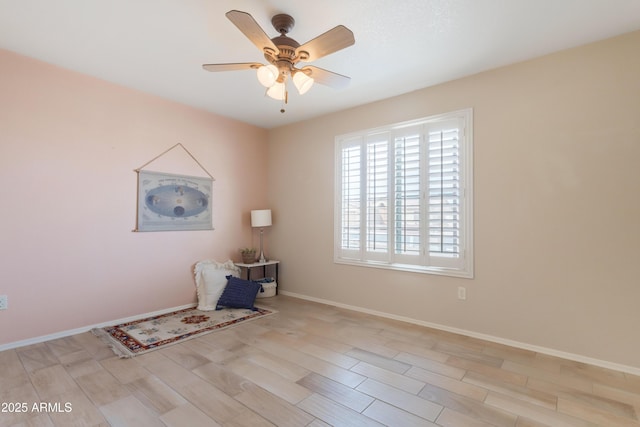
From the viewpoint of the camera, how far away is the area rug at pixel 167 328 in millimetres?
2738

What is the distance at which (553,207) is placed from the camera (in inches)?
104

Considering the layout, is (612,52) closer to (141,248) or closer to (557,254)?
(557,254)

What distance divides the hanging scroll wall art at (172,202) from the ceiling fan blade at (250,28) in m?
2.34

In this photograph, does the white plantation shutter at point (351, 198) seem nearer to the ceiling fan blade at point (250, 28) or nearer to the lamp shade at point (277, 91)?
the lamp shade at point (277, 91)

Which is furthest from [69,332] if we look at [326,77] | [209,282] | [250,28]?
[326,77]

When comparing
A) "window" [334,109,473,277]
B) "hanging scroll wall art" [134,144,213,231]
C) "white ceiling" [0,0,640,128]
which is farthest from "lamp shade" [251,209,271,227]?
"white ceiling" [0,0,640,128]

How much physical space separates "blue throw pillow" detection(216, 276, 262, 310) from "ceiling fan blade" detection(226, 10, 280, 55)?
9.07ft

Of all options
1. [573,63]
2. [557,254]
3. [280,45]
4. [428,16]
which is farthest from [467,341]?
[280,45]

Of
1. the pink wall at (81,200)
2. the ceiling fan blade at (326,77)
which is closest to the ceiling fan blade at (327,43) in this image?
the ceiling fan blade at (326,77)

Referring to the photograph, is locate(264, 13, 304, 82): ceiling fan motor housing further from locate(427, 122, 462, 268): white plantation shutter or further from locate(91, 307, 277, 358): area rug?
locate(91, 307, 277, 358): area rug

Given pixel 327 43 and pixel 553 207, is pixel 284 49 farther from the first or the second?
pixel 553 207

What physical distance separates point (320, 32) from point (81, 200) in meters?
2.78

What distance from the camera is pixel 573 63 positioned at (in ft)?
8.43

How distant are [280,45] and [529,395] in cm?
283
